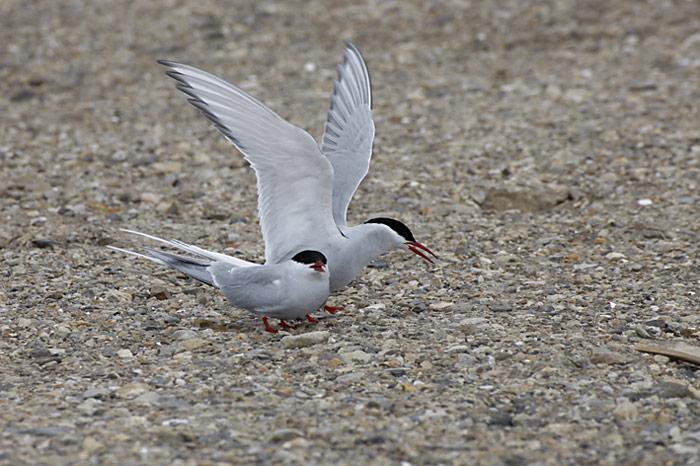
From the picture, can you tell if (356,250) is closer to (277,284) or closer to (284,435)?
(277,284)

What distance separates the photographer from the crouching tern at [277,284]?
13.7ft

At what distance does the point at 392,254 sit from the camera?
5395mm

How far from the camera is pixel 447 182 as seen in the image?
6.30 m

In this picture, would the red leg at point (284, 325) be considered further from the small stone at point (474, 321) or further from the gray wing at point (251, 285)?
the small stone at point (474, 321)

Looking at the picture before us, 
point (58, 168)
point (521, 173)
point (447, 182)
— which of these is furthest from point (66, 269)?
point (521, 173)

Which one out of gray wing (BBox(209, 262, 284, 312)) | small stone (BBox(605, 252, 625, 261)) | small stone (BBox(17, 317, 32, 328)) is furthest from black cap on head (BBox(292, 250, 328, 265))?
small stone (BBox(605, 252, 625, 261))

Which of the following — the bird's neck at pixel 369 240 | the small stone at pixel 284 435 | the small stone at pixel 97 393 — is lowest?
the small stone at pixel 97 393

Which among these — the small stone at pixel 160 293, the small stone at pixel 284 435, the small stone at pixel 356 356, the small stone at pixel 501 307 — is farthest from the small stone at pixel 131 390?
the small stone at pixel 501 307

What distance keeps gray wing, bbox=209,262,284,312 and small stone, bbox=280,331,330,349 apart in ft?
0.47

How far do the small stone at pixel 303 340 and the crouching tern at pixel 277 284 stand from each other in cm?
10

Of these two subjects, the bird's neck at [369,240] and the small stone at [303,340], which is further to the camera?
the bird's neck at [369,240]

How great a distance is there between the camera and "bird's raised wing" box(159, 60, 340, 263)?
4.25m

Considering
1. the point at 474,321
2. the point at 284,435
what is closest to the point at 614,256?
the point at 474,321

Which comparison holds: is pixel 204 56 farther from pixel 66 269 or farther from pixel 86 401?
pixel 86 401
